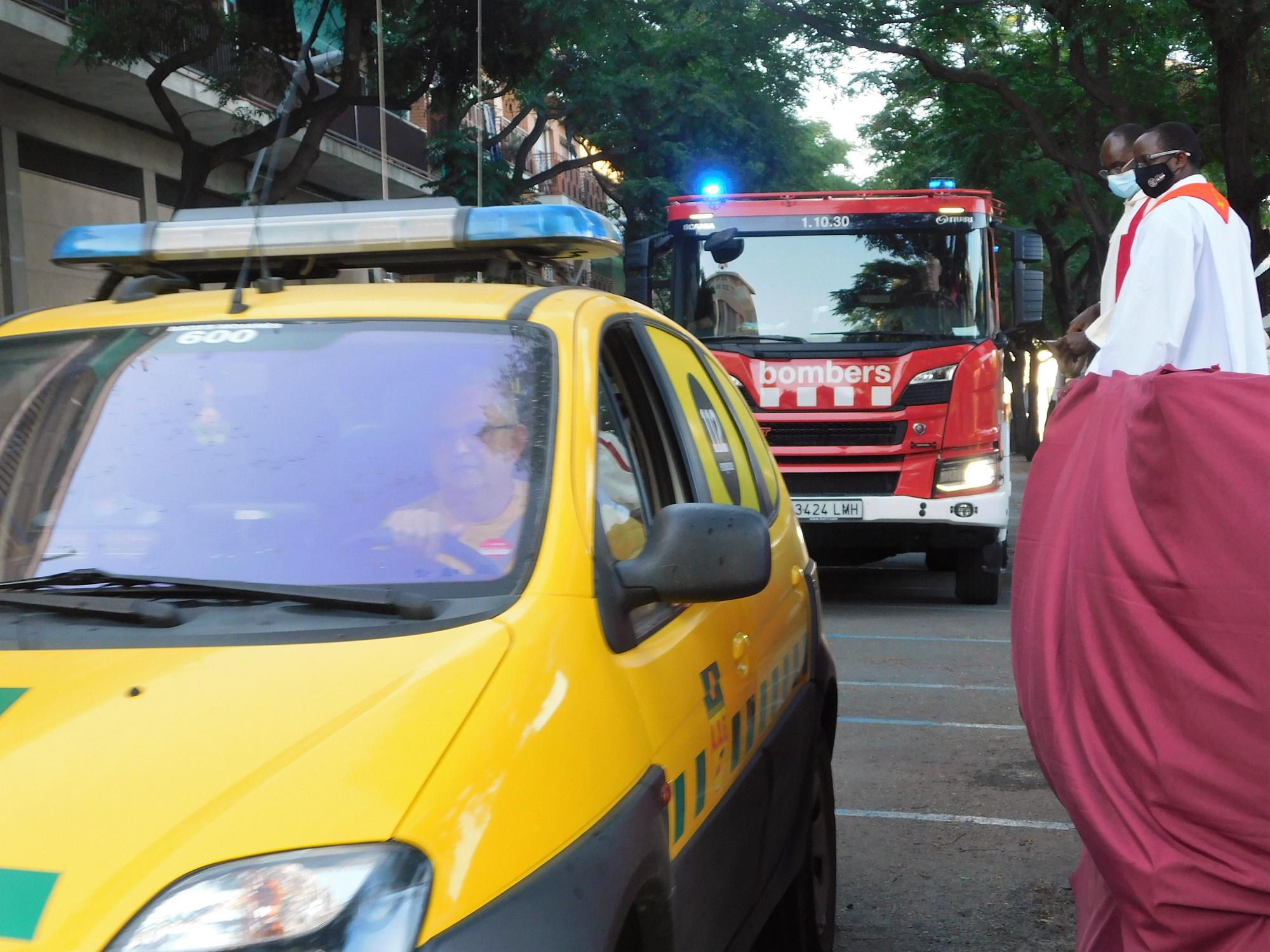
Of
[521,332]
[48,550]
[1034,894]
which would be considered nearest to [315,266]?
[521,332]

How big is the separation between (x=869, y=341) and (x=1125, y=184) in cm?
429

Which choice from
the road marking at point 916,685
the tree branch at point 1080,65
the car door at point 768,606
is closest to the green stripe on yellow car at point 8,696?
the car door at point 768,606

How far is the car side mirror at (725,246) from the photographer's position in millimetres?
10812

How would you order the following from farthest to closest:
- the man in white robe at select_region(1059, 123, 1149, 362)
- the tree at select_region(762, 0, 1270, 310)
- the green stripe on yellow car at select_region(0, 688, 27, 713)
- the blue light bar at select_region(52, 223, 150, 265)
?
the tree at select_region(762, 0, 1270, 310) < the man in white robe at select_region(1059, 123, 1149, 362) < the blue light bar at select_region(52, 223, 150, 265) < the green stripe on yellow car at select_region(0, 688, 27, 713)

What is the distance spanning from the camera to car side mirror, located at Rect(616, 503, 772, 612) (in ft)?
8.04

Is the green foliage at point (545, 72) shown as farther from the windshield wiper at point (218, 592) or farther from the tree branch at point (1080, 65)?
the windshield wiper at point (218, 592)

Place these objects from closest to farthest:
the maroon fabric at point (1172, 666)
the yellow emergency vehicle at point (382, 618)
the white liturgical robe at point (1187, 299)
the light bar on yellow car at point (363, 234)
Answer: the yellow emergency vehicle at point (382, 618)
the maroon fabric at point (1172, 666)
the light bar on yellow car at point (363, 234)
the white liturgical robe at point (1187, 299)

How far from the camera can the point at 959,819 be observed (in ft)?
17.9

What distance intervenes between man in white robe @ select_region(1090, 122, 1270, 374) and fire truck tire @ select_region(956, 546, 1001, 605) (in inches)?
250

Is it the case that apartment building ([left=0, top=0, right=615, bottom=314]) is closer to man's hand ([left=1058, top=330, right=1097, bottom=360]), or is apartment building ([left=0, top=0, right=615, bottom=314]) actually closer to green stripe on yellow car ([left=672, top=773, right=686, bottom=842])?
man's hand ([left=1058, top=330, right=1097, bottom=360])

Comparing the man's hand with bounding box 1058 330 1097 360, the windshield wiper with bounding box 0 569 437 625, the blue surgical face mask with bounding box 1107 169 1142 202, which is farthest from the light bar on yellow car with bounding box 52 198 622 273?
the blue surgical face mask with bounding box 1107 169 1142 202

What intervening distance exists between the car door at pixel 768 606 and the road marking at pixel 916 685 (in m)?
3.83

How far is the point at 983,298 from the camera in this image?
10.9m

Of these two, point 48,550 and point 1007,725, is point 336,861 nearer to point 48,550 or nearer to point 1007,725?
point 48,550
